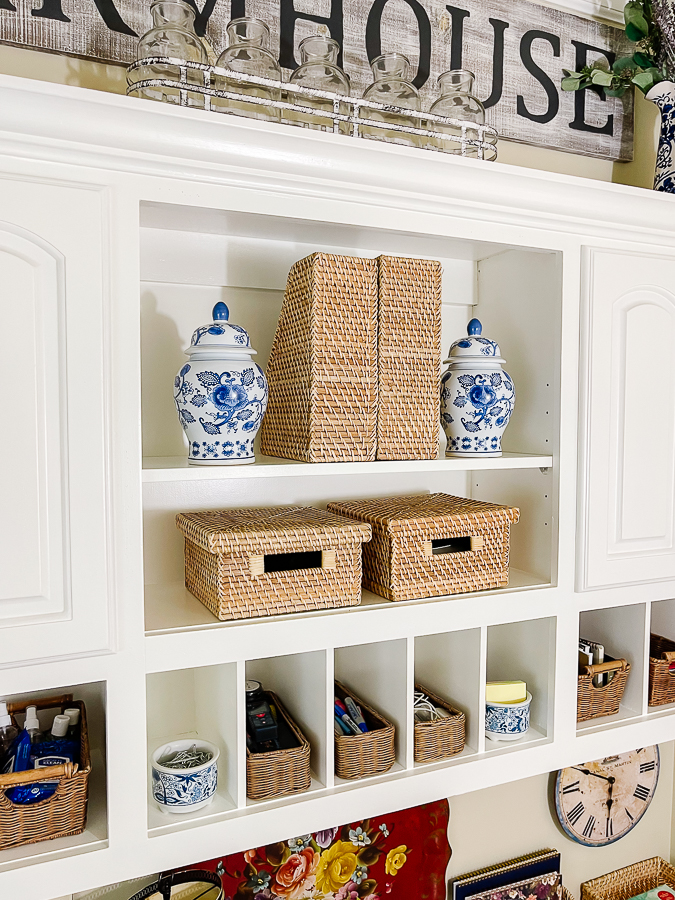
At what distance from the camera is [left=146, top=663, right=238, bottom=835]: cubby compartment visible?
3.29ft

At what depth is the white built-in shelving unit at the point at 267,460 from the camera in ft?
2.84

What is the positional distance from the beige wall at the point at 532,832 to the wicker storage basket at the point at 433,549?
632 millimetres

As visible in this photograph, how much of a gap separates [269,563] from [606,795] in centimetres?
110

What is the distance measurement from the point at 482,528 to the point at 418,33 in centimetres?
92

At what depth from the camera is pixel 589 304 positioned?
1.20m

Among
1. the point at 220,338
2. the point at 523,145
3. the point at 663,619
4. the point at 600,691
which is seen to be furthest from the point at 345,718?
the point at 523,145

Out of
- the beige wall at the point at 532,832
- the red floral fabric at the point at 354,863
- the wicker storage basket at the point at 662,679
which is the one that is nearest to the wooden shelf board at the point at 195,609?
the wicker storage basket at the point at 662,679

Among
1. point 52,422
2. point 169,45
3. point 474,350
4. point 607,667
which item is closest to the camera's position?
point 52,422

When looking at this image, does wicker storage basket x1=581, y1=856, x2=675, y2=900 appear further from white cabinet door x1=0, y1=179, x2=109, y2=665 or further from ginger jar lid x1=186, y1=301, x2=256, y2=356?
ginger jar lid x1=186, y1=301, x2=256, y2=356

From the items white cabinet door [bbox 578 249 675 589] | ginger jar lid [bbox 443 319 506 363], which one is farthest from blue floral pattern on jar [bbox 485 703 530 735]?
ginger jar lid [bbox 443 319 506 363]

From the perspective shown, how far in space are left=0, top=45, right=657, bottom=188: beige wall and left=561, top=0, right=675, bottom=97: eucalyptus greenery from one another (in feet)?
0.35

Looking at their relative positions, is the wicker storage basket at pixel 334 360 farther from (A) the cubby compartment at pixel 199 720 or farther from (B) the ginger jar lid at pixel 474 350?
(A) the cubby compartment at pixel 199 720

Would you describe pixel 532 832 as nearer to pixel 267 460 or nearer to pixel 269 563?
→ pixel 269 563

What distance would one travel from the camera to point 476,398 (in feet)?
3.87
